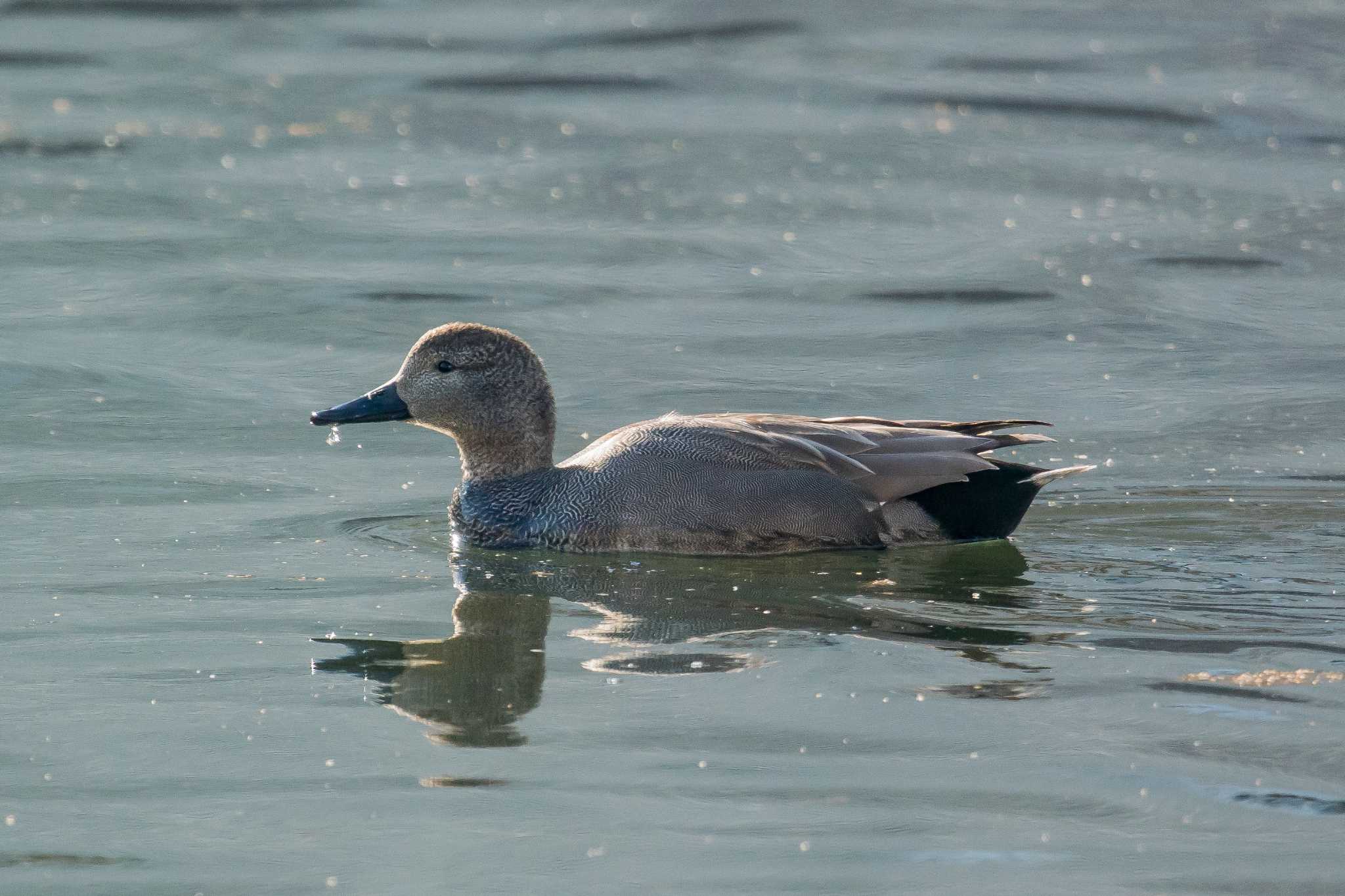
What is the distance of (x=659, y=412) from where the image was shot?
9766 mm

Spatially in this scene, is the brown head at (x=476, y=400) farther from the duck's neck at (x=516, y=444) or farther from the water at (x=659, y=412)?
the water at (x=659, y=412)

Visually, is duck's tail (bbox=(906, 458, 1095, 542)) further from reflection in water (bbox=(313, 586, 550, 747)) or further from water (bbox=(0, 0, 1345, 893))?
reflection in water (bbox=(313, 586, 550, 747))

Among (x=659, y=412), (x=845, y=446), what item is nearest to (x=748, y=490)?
(x=845, y=446)

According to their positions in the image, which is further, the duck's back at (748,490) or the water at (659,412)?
the duck's back at (748,490)

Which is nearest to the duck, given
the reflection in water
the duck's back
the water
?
the duck's back

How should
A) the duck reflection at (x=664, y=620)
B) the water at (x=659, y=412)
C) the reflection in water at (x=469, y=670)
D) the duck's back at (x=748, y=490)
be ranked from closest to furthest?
1. the water at (x=659, y=412)
2. the reflection in water at (x=469, y=670)
3. the duck reflection at (x=664, y=620)
4. the duck's back at (x=748, y=490)

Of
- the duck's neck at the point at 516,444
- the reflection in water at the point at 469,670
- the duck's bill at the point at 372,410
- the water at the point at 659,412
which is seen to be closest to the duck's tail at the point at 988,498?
the water at the point at 659,412

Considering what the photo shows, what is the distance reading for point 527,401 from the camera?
8250 millimetres

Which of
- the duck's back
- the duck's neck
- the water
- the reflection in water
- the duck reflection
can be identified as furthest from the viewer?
the duck's neck

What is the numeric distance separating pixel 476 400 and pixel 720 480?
1.11m

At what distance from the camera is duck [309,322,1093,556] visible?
7.71 metres

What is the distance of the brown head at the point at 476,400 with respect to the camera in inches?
320

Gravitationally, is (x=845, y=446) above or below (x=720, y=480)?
above

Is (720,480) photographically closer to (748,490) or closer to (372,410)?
(748,490)
